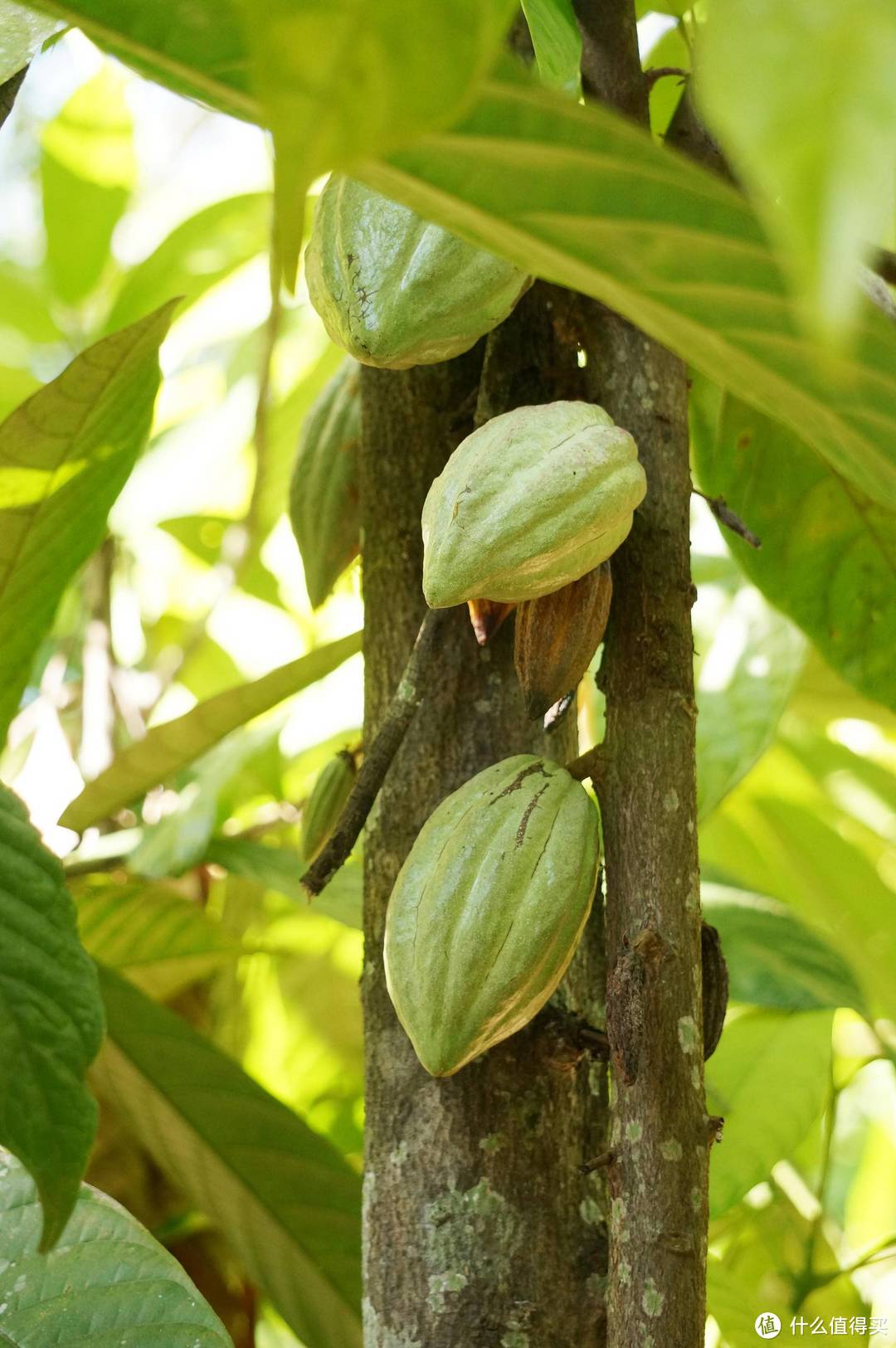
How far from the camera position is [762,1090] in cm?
84

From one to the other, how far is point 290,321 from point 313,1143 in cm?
93

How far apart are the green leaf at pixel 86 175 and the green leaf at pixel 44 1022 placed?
93cm

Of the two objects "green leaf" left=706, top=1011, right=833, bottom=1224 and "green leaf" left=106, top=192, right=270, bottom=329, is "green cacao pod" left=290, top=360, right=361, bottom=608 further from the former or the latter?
"green leaf" left=106, top=192, right=270, bottom=329

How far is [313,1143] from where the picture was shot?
0.76 m

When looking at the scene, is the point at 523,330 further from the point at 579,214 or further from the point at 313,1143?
the point at 313,1143

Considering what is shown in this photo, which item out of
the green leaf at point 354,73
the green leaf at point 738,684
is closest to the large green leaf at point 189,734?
the green leaf at point 738,684

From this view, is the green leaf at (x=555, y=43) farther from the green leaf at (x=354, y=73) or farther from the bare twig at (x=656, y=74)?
the green leaf at (x=354, y=73)

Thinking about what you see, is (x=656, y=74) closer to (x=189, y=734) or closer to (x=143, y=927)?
(x=189, y=734)

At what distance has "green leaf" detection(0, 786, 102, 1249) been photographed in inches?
16.8

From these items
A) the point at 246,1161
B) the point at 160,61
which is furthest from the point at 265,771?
the point at 160,61

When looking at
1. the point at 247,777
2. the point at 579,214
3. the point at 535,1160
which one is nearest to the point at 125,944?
the point at 247,777

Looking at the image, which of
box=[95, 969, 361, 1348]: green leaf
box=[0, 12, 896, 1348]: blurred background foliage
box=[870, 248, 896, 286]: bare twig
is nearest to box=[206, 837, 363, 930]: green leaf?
box=[0, 12, 896, 1348]: blurred background foliage

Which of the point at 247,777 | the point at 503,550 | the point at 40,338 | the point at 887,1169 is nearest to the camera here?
the point at 503,550

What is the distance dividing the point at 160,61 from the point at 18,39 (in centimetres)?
21
